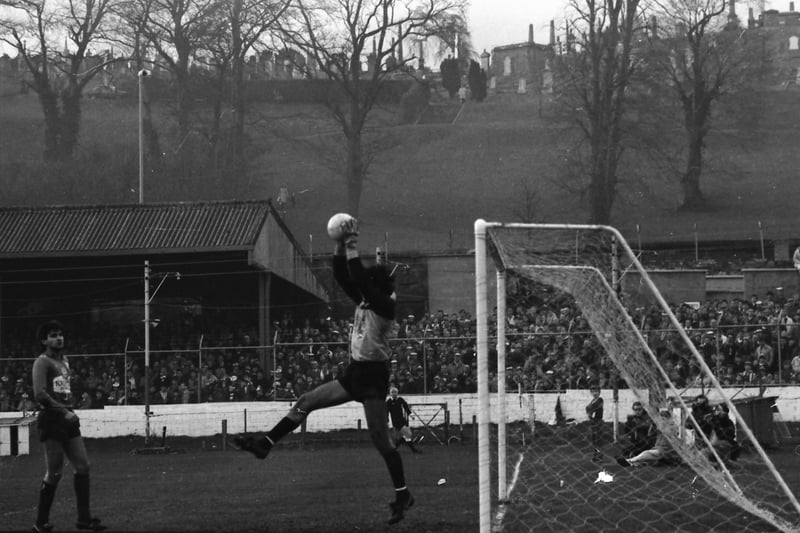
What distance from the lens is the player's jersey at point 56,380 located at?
10289 mm

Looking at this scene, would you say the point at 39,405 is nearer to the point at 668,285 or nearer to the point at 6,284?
the point at 6,284

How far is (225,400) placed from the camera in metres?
28.7

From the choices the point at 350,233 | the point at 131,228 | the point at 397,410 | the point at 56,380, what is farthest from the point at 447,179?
the point at 350,233

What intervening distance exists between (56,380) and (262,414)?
17.8m

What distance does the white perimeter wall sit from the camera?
2547 centimetres

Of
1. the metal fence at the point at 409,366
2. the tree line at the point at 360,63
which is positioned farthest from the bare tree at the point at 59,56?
the metal fence at the point at 409,366

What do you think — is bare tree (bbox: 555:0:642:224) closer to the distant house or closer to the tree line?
the tree line

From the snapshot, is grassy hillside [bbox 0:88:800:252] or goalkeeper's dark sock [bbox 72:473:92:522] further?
grassy hillside [bbox 0:88:800:252]

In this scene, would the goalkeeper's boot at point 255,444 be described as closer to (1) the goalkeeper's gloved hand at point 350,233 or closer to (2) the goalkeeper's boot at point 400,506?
(2) the goalkeeper's boot at point 400,506

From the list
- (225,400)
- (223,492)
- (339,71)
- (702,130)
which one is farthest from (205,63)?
(223,492)

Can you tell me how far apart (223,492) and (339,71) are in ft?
129

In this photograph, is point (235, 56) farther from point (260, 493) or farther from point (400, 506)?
point (400, 506)

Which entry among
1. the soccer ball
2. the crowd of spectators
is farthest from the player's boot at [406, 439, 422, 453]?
the soccer ball

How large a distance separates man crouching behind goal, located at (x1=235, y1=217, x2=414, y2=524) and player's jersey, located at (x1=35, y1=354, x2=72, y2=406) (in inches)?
90.8
